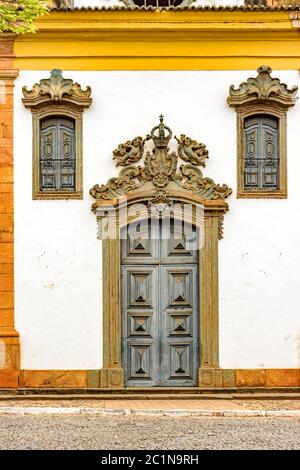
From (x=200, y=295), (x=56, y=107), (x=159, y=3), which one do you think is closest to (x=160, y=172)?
(x=56, y=107)

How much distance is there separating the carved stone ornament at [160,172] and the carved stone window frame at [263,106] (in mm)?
462

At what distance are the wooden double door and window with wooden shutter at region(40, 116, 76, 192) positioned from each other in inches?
48.8

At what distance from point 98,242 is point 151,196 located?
1059 millimetres

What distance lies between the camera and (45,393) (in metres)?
13.9

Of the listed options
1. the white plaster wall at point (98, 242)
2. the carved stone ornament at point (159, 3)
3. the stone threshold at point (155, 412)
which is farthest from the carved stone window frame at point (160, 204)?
the carved stone ornament at point (159, 3)

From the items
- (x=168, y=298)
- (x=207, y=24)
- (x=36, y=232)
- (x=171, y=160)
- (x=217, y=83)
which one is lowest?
(x=168, y=298)

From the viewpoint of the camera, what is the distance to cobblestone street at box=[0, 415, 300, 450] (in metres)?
9.84

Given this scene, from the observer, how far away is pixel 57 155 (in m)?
14.1

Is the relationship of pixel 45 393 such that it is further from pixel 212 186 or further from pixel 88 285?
pixel 212 186

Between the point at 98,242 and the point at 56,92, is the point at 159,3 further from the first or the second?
the point at 98,242

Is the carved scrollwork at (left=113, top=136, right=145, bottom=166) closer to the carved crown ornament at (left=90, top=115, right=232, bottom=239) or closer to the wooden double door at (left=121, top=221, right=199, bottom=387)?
the carved crown ornament at (left=90, top=115, right=232, bottom=239)
